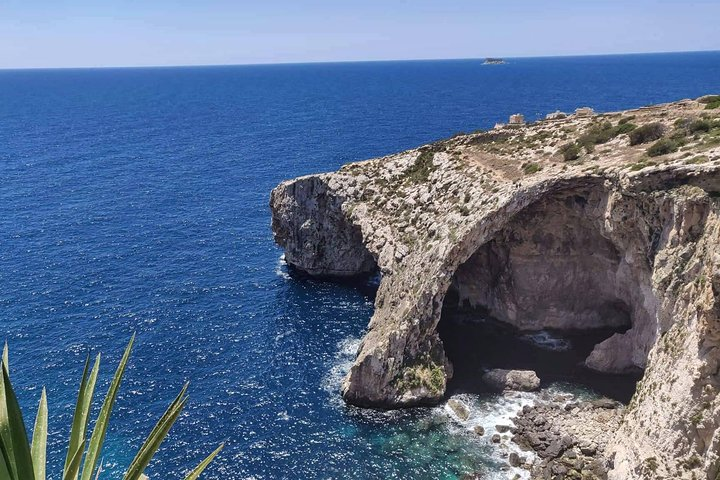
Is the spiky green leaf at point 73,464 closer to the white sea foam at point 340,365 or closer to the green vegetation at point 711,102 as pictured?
the white sea foam at point 340,365

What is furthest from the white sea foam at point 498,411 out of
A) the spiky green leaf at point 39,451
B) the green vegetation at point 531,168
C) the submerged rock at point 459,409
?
the spiky green leaf at point 39,451

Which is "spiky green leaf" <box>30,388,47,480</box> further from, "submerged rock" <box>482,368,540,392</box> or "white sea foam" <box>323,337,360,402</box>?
"submerged rock" <box>482,368,540,392</box>

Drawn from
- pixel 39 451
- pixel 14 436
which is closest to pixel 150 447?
pixel 39 451

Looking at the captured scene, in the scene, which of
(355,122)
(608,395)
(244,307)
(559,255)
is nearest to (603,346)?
(608,395)

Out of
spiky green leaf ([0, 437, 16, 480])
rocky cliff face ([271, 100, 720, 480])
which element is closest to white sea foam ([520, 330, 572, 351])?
rocky cliff face ([271, 100, 720, 480])

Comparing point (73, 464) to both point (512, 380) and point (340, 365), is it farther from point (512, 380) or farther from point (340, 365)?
point (512, 380)

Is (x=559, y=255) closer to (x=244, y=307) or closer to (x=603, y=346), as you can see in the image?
(x=603, y=346)

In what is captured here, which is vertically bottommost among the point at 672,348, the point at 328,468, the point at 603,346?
the point at 328,468
